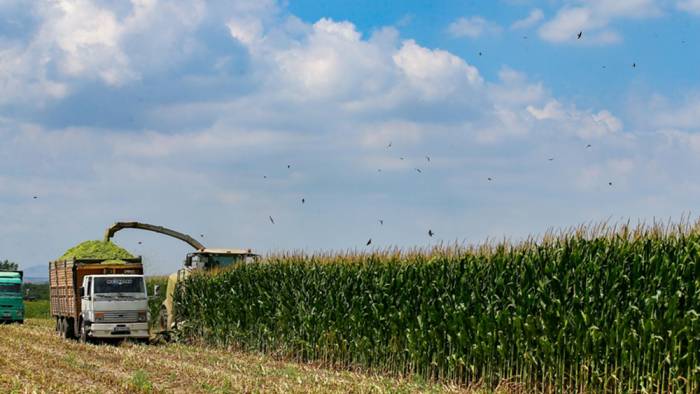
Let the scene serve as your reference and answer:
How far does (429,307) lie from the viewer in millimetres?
21328

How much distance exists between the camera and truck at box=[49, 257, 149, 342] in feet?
101

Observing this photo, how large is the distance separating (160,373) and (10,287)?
95.0ft

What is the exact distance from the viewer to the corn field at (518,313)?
1581cm

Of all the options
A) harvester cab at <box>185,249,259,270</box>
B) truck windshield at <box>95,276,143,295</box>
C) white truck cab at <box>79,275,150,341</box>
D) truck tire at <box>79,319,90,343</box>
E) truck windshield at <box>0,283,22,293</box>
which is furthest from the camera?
truck windshield at <box>0,283,22,293</box>

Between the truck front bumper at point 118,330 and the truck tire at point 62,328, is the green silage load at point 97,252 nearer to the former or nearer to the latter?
the truck tire at point 62,328

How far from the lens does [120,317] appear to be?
31.2m

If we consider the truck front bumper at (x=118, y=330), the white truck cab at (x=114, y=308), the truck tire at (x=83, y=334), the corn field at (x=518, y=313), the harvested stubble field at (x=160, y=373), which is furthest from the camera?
the truck tire at (x=83, y=334)

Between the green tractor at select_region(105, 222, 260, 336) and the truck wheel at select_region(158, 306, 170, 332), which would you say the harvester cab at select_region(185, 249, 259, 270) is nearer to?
the green tractor at select_region(105, 222, 260, 336)

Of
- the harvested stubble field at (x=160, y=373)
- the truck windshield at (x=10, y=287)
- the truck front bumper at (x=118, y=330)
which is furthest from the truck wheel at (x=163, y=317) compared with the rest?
the truck windshield at (x=10, y=287)

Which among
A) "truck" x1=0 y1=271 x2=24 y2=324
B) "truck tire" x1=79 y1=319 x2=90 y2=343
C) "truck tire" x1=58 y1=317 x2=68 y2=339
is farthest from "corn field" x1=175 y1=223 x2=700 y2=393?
"truck" x1=0 y1=271 x2=24 y2=324

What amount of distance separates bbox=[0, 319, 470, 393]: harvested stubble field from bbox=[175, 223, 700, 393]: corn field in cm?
111

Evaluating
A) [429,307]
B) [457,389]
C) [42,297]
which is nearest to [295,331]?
[429,307]

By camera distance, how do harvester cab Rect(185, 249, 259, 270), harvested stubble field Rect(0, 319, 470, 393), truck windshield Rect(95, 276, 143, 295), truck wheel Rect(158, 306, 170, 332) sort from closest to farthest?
1. harvested stubble field Rect(0, 319, 470, 393)
2. truck windshield Rect(95, 276, 143, 295)
3. harvester cab Rect(185, 249, 259, 270)
4. truck wheel Rect(158, 306, 170, 332)

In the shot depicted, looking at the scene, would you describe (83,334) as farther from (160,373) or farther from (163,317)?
(160,373)
